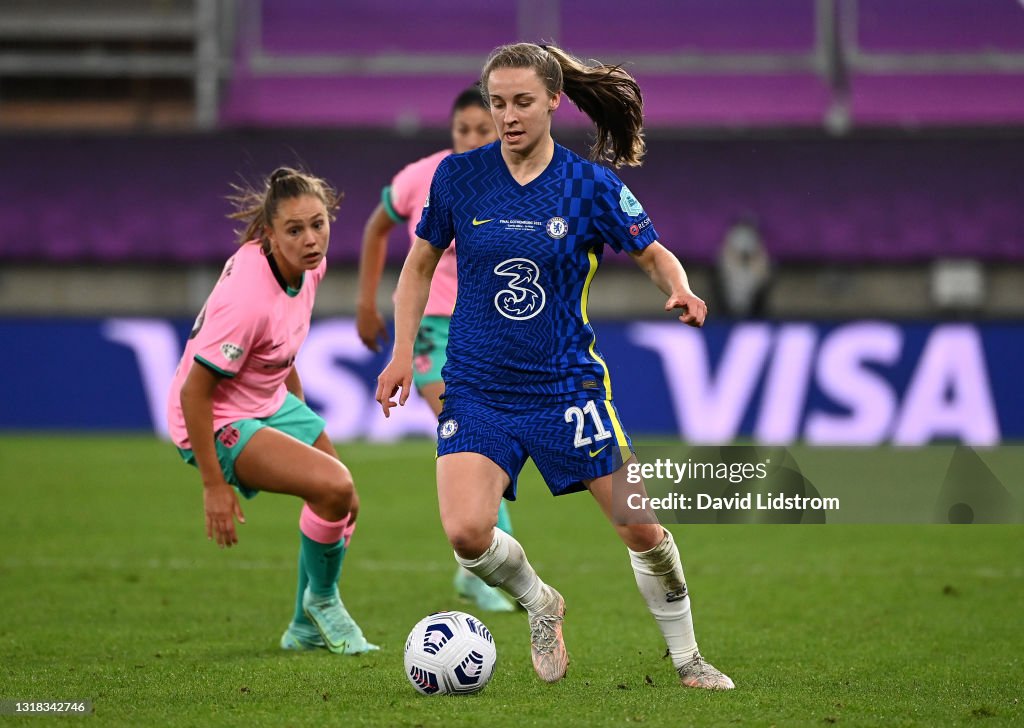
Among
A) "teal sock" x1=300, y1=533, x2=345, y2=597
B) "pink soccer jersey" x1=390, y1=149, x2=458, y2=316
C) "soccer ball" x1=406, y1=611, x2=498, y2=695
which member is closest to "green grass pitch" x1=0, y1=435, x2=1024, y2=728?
"soccer ball" x1=406, y1=611, x2=498, y2=695

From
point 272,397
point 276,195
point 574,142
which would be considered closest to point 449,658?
point 272,397

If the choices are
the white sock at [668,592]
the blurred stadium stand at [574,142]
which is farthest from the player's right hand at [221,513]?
the blurred stadium stand at [574,142]

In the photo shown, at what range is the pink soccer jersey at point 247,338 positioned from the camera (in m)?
5.86

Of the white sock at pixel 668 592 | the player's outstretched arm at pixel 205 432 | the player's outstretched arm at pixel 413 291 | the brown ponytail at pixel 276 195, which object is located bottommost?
the white sock at pixel 668 592

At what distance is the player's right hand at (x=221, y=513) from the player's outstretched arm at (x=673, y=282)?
1.73 m

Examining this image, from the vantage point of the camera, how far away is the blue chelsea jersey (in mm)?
5152

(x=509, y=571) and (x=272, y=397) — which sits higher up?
(x=272, y=397)

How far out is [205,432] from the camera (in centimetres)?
581

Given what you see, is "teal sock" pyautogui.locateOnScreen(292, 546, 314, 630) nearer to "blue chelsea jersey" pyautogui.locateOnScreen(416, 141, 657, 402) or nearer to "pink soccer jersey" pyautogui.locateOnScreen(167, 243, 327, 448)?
"pink soccer jersey" pyautogui.locateOnScreen(167, 243, 327, 448)

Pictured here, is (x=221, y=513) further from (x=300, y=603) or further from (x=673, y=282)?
(x=673, y=282)

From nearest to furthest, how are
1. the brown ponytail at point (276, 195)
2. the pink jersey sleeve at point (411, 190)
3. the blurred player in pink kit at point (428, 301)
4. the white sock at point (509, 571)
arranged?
1. the white sock at point (509, 571)
2. the brown ponytail at point (276, 195)
3. the blurred player in pink kit at point (428, 301)
4. the pink jersey sleeve at point (411, 190)

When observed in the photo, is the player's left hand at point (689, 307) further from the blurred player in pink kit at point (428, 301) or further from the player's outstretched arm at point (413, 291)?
the blurred player in pink kit at point (428, 301)

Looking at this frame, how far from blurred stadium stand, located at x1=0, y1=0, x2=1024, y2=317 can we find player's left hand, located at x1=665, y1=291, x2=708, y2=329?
12.8 metres

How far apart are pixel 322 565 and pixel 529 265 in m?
1.72
